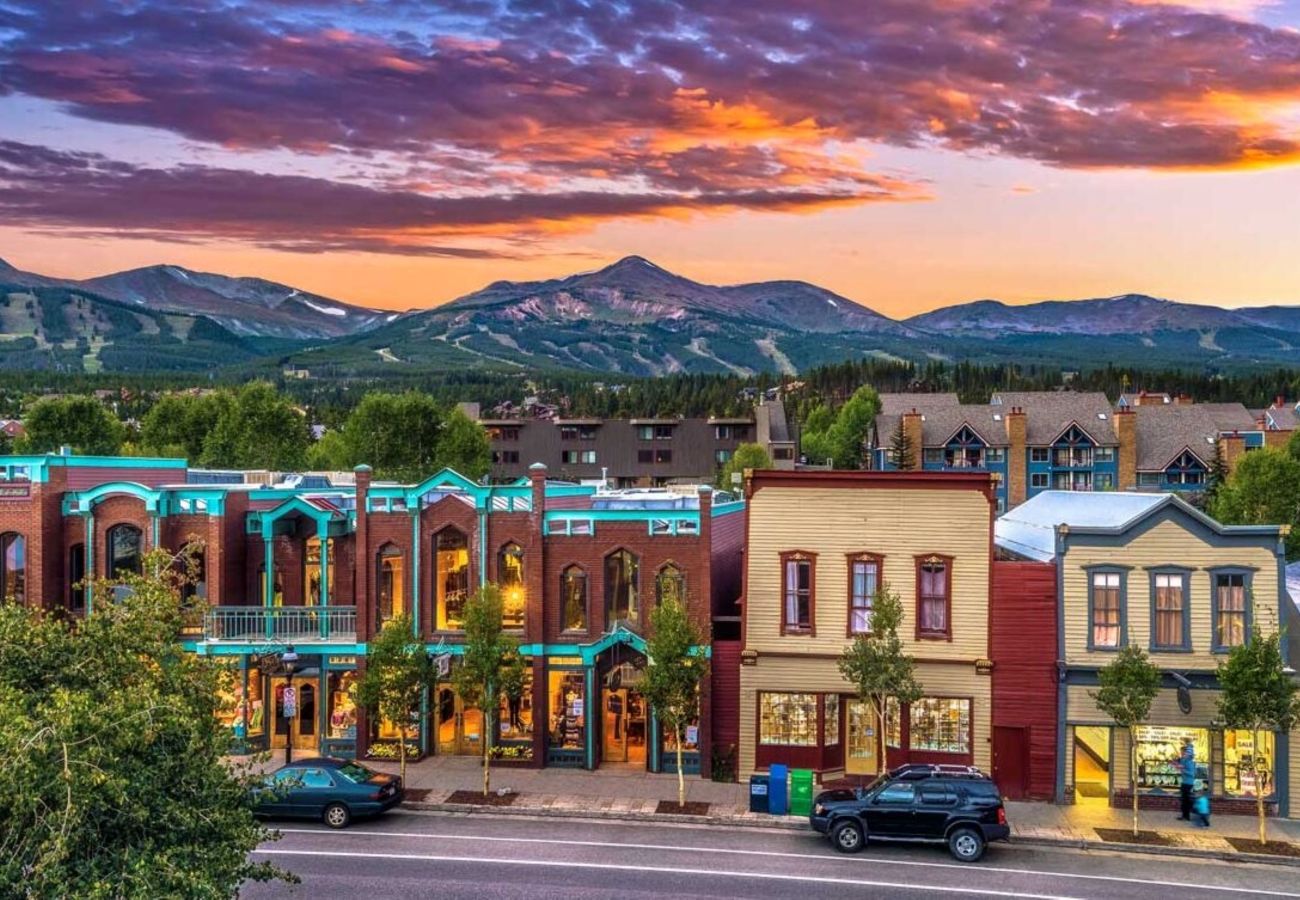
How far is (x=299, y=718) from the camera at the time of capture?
32.6 m

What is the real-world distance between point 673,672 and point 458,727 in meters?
8.57

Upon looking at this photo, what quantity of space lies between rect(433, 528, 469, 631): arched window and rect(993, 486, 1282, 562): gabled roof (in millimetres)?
17450

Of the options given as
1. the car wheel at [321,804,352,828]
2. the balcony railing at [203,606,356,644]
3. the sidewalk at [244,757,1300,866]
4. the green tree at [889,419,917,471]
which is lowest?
the sidewalk at [244,757,1300,866]

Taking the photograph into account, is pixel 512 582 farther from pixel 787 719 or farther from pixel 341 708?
pixel 787 719

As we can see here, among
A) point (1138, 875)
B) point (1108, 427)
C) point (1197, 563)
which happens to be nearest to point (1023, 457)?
point (1108, 427)

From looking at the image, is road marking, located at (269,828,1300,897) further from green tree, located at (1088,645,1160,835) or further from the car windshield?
green tree, located at (1088,645,1160,835)

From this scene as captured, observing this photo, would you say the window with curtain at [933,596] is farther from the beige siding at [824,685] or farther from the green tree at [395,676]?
the green tree at [395,676]

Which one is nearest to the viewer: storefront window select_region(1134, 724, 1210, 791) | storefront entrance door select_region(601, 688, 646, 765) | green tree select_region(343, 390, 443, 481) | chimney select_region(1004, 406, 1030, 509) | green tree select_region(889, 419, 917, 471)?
storefront window select_region(1134, 724, 1210, 791)

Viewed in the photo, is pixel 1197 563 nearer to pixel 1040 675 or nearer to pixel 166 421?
pixel 1040 675

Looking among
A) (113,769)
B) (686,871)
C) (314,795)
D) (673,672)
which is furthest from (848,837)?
(113,769)

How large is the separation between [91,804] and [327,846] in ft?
43.3

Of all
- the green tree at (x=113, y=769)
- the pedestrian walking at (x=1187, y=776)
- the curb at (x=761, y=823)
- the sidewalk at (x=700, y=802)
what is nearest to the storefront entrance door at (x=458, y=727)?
the sidewalk at (x=700, y=802)

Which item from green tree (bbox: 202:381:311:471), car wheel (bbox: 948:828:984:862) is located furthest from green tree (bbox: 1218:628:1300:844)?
green tree (bbox: 202:381:311:471)

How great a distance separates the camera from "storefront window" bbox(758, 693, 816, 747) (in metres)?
29.8
